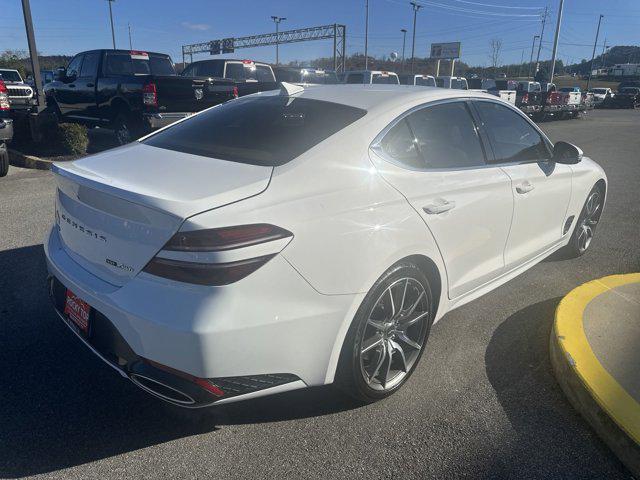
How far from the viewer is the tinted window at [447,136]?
2.90 meters

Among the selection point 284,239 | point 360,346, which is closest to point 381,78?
point 360,346

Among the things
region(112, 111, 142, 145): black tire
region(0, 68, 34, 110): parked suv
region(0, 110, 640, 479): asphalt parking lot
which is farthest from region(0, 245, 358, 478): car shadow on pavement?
region(0, 68, 34, 110): parked suv

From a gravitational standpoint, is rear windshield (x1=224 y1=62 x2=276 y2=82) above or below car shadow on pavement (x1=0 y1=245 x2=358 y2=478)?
above

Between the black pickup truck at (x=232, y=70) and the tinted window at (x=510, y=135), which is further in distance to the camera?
the black pickup truck at (x=232, y=70)

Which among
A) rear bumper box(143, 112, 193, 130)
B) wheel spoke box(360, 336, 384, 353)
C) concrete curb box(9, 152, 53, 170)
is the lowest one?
concrete curb box(9, 152, 53, 170)

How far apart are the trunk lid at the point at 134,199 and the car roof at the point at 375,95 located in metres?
0.89

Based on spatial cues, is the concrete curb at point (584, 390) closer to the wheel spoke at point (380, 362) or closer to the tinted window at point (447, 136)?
the wheel spoke at point (380, 362)

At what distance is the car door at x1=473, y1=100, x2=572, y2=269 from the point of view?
3453 mm

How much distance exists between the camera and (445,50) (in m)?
56.3

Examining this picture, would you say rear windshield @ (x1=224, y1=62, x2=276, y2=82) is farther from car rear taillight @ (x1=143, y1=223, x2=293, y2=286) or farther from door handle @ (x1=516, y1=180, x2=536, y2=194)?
car rear taillight @ (x1=143, y1=223, x2=293, y2=286)

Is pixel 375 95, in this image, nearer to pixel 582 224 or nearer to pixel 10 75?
pixel 582 224

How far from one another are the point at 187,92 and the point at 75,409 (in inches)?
310

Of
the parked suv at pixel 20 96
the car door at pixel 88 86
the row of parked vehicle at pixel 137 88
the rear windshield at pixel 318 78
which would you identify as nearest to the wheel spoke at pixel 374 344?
the row of parked vehicle at pixel 137 88

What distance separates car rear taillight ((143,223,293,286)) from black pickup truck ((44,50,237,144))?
306 inches
